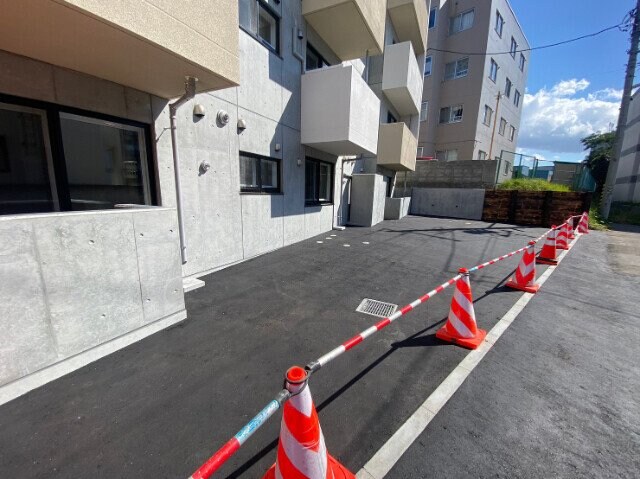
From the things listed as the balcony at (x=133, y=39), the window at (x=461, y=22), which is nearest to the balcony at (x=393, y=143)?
the balcony at (x=133, y=39)

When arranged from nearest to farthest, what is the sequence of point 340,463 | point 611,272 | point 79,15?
point 340,463 < point 79,15 < point 611,272

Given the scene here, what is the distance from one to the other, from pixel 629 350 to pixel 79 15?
264 inches

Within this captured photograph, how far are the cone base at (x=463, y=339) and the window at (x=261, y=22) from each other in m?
6.66

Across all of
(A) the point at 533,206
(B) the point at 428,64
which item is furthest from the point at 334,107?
(B) the point at 428,64

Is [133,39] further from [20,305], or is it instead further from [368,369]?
[368,369]

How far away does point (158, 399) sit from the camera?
91.4 inches

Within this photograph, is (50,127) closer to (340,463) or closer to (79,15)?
(79,15)

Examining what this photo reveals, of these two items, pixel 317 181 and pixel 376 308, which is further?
pixel 317 181

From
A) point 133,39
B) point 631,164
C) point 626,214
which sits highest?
point 631,164

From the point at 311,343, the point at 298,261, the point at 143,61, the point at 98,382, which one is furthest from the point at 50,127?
the point at 298,261

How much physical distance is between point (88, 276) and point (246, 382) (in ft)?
6.13

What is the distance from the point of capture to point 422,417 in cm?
219

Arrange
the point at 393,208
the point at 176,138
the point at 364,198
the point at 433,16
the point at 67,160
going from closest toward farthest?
the point at 67,160 → the point at 176,138 → the point at 364,198 → the point at 393,208 → the point at 433,16

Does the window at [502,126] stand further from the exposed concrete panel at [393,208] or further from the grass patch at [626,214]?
the exposed concrete panel at [393,208]
